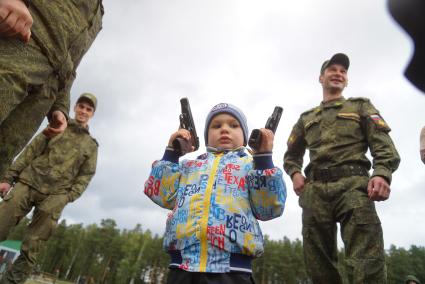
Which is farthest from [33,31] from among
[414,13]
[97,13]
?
[414,13]

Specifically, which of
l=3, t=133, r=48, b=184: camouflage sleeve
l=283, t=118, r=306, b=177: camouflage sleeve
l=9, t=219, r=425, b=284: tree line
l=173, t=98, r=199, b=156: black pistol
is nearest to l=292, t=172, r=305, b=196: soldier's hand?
l=283, t=118, r=306, b=177: camouflage sleeve

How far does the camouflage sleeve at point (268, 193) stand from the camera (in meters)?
2.33

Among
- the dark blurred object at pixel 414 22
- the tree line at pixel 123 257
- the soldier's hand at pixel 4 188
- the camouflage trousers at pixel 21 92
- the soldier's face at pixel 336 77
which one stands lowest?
the dark blurred object at pixel 414 22

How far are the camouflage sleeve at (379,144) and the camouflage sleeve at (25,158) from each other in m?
5.31

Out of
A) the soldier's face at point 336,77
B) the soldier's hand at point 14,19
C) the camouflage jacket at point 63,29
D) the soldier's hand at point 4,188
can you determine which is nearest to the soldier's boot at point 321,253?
the soldier's face at point 336,77

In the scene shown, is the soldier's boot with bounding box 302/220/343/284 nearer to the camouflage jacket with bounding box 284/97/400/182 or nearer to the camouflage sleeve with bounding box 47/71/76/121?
the camouflage jacket with bounding box 284/97/400/182

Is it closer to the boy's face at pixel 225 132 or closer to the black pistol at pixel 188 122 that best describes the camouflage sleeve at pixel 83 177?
the black pistol at pixel 188 122

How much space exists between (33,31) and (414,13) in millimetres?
2082

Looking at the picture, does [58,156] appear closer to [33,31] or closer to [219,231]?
[33,31]

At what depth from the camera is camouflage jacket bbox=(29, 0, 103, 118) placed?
2039mm

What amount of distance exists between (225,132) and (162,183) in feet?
2.42

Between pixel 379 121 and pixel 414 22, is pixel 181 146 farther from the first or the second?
pixel 379 121

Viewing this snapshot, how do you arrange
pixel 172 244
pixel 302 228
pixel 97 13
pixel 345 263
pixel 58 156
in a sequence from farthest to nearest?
pixel 58 156 → pixel 302 228 → pixel 345 263 → pixel 97 13 → pixel 172 244

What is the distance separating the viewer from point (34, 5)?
2.00 m
